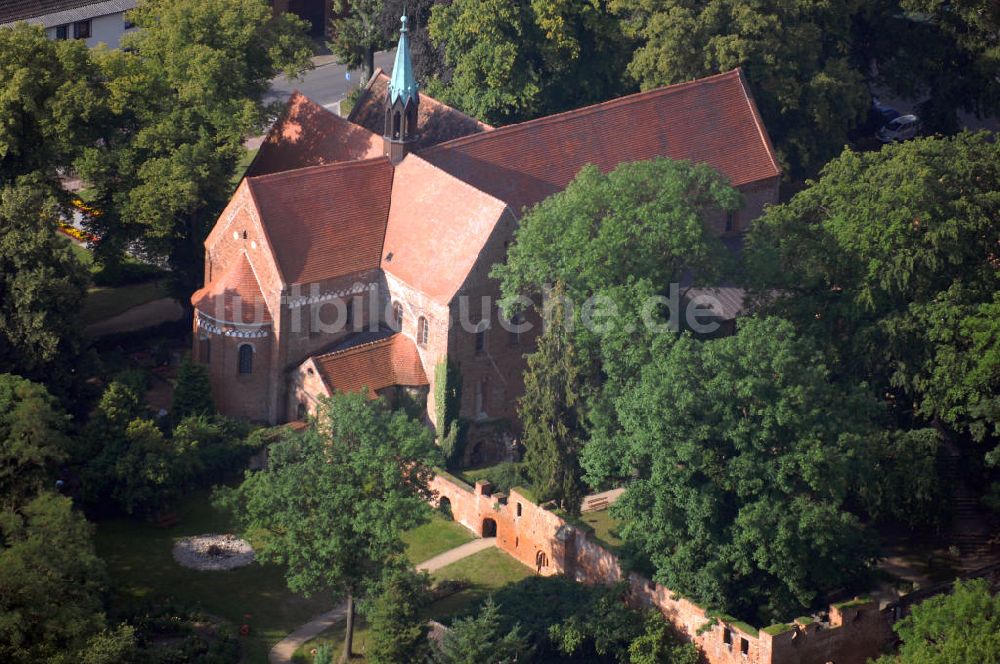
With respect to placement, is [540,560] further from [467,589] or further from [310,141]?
[310,141]

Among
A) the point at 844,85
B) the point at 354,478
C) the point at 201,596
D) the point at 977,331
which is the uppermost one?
the point at 844,85

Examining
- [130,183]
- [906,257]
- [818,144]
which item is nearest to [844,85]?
[818,144]

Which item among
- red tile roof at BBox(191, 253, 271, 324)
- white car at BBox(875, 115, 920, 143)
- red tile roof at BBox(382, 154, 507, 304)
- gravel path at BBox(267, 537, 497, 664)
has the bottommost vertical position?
gravel path at BBox(267, 537, 497, 664)

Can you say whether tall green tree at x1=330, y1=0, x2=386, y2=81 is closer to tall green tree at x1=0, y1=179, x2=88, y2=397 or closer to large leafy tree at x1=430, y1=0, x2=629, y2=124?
large leafy tree at x1=430, y1=0, x2=629, y2=124

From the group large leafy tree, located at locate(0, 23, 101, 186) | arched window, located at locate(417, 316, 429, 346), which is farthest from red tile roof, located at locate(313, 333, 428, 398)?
large leafy tree, located at locate(0, 23, 101, 186)

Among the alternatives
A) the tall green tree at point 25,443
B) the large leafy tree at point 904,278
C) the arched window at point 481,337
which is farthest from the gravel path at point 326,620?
the large leafy tree at point 904,278

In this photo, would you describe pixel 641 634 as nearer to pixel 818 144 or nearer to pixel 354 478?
pixel 354 478
